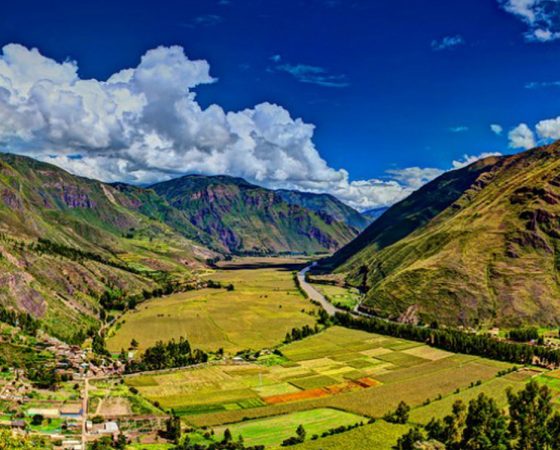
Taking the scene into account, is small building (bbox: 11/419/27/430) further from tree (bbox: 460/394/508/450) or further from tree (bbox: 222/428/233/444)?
tree (bbox: 460/394/508/450)

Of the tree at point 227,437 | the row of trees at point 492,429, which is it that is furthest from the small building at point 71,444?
the row of trees at point 492,429

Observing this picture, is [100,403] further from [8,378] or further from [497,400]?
[497,400]

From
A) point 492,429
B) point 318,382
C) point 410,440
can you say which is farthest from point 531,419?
point 318,382

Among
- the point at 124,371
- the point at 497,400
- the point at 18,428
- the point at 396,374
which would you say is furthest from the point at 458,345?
the point at 18,428

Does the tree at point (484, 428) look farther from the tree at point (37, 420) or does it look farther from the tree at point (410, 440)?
the tree at point (37, 420)

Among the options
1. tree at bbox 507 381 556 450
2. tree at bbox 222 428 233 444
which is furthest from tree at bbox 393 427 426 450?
tree at bbox 222 428 233 444

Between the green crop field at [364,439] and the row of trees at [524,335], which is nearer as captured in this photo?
the green crop field at [364,439]
